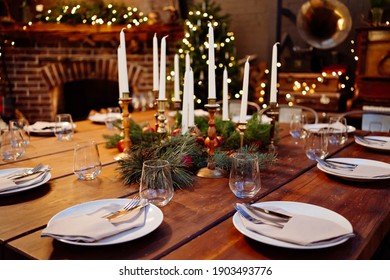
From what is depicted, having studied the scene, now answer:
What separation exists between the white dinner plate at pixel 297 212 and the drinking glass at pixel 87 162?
523 millimetres

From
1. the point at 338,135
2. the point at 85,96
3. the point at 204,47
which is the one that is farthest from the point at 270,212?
the point at 85,96

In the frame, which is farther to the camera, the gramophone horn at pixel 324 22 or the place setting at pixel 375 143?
the gramophone horn at pixel 324 22

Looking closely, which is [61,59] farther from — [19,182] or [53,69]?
[19,182]

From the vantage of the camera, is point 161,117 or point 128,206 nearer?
point 128,206

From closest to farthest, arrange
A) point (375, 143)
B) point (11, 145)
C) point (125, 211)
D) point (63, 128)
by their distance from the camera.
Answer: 1. point (125, 211)
2. point (11, 145)
3. point (375, 143)
4. point (63, 128)

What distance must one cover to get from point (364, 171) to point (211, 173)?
1.60ft

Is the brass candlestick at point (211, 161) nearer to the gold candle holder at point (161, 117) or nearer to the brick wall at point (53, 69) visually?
the gold candle holder at point (161, 117)

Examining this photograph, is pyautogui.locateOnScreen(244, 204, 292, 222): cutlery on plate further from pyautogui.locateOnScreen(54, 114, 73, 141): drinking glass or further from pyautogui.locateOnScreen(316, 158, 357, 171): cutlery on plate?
pyautogui.locateOnScreen(54, 114, 73, 141): drinking glass

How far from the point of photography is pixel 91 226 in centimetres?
85

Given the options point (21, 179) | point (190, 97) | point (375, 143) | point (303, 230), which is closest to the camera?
point (303, 230)

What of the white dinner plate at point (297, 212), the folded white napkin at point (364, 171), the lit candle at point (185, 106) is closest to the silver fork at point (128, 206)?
the white dinner plate at point (297, 212)

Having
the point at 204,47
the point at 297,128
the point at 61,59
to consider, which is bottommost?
the point at 297,128

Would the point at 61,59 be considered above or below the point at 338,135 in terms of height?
above

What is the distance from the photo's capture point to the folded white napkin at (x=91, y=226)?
0.81 m
